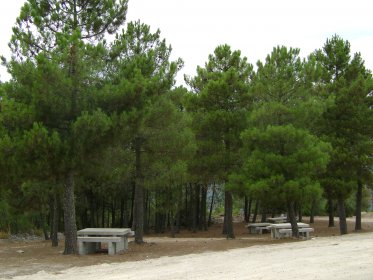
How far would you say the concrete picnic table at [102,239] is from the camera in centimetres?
1371

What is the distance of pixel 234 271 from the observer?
934 centimetres

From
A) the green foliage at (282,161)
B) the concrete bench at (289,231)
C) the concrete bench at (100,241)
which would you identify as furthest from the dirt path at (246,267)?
the concrete bench at (289,231)

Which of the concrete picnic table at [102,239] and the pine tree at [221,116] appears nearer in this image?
the concrete picnic table at [102,239]

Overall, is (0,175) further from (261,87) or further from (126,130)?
(261,87)

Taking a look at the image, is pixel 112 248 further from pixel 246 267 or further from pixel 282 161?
pixel 282 161

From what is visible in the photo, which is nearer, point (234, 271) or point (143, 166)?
point (234, 271)

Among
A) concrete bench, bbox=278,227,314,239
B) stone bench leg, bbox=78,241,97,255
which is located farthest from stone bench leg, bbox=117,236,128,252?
concrete bench, bbox=278,227,314,239

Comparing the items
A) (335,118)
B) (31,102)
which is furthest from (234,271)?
(335,118)

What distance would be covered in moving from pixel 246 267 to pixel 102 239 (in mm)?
5450

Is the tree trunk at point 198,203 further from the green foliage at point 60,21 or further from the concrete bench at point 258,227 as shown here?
the green foliage at point 60,21

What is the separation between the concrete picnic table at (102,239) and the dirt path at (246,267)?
2103 millimetres

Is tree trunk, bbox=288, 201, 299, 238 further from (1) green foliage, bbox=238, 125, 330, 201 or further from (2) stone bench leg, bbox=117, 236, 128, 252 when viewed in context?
(2) stone bench leg, bbox=117, 236, 128, 252

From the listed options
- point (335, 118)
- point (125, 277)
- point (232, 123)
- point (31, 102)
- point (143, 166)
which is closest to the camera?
point (125, 277)

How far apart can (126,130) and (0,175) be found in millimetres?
3944
